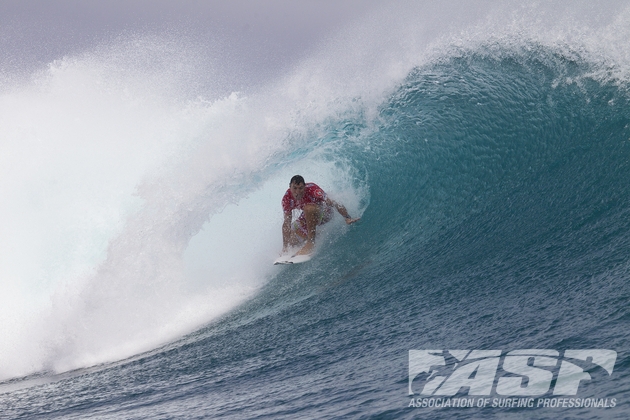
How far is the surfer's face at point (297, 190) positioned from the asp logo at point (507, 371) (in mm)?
3681

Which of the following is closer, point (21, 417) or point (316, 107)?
point (21, 417)

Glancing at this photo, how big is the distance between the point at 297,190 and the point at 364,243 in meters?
0.99

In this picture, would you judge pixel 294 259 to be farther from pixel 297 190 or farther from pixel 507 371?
pixel 507 371

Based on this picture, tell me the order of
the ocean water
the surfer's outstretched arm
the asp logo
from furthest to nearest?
the surfer's outstretched arm, the ocean water, the asp logo

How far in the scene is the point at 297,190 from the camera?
6.86 metres

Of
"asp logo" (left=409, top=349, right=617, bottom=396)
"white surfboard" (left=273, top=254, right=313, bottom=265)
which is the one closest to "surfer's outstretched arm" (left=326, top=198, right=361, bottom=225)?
"white surfboard" (left=273, top=254, right=313, bottom=265)

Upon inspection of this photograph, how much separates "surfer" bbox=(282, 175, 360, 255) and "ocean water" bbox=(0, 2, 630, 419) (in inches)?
9.0

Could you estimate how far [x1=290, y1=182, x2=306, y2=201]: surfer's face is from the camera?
22.4 ft


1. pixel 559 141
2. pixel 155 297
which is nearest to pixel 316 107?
pixel 559 141

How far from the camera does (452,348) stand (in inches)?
135

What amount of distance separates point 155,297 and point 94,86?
11714 millimetres

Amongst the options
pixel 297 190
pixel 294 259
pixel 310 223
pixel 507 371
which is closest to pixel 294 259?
pixel 294 259

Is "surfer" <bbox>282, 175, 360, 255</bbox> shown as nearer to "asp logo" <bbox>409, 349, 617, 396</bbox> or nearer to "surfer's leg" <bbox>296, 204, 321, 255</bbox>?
"surfer's leg" <bbox>296, 204, 321, 255</bbox>

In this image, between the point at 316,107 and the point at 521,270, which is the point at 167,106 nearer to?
the point at 316,107
